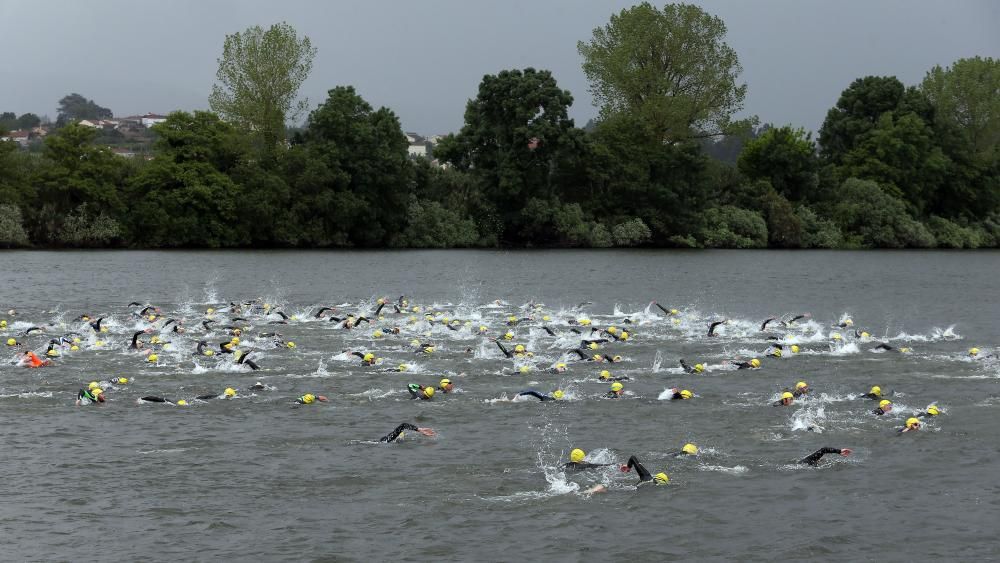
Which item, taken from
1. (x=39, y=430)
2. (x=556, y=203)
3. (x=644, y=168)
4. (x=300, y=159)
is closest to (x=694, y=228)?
(x=644, y=168)

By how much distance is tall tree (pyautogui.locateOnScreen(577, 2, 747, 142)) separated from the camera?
94.1 metres

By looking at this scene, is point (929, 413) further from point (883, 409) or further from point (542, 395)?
point (542, 395)

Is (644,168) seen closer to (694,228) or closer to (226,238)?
(694,228)

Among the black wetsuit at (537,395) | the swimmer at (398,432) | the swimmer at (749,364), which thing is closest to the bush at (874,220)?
the swimmer at (749,364)

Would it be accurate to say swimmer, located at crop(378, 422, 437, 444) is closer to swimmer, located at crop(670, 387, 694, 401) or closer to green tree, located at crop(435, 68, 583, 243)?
swimmer, located at crop(670, 387, 694, 401)

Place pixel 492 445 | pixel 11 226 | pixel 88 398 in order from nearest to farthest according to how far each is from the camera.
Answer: pixel 492 445, pixel 88 398, pixel 11 226

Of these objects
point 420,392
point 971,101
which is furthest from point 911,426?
point 971,101

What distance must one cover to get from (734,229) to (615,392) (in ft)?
247

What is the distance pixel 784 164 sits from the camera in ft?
336

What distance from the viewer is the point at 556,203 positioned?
92.8m

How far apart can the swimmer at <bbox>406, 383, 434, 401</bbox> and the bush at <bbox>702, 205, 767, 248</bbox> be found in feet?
245

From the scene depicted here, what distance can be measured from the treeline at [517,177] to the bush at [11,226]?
0.16 meters

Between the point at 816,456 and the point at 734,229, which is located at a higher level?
the point at 734,229

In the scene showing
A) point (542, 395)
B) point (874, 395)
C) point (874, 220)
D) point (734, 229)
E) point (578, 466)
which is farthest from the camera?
point (874, 220)
